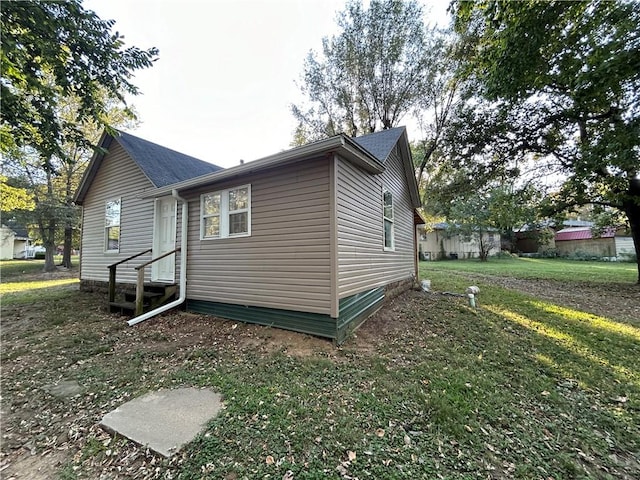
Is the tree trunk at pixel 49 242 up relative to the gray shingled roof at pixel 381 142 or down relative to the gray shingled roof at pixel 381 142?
down

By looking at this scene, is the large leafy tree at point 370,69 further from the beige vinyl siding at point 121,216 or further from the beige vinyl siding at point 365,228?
the beige vinyl siding at point 121,216

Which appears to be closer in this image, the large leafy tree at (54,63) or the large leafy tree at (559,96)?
the large leafy tree at (54,63)

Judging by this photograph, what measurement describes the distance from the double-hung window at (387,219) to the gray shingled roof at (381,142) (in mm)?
1044

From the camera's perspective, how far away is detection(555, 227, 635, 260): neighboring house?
2179 centimetres

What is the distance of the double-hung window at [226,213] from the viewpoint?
5.52 meters

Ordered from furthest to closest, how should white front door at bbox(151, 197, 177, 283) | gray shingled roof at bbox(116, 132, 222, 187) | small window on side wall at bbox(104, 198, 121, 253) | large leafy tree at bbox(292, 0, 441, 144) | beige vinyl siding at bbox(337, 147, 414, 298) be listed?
1. large leafy tree at bbox(292, 0, 441, 144)
2. small window on side wall at bbox(104, 198, 121, 253)
3. gray shingled roof at bbox(116, 132, 222, 187)
4. white front door at bbox(151, 197, 177, 283)
5. beige vinyl siding at bbox(337, 147, 414, 298)

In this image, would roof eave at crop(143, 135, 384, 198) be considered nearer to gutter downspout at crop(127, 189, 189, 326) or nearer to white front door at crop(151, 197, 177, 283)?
gutter downspout at crop(127, 189, 189, 326)

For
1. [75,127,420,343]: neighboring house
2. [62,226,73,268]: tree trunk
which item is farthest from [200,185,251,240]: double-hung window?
[62,226,73,268]: tree trunk

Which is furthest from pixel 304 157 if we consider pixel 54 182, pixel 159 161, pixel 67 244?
pixel 67 244

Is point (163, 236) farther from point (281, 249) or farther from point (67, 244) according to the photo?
point (67, 244)

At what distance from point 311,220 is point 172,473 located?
3.53 m

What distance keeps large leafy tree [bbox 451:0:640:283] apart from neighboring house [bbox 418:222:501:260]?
13886mm

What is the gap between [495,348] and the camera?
4.45 m

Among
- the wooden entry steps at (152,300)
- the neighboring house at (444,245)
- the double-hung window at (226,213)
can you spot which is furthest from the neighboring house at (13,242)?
the neighboring house at (444,245)
